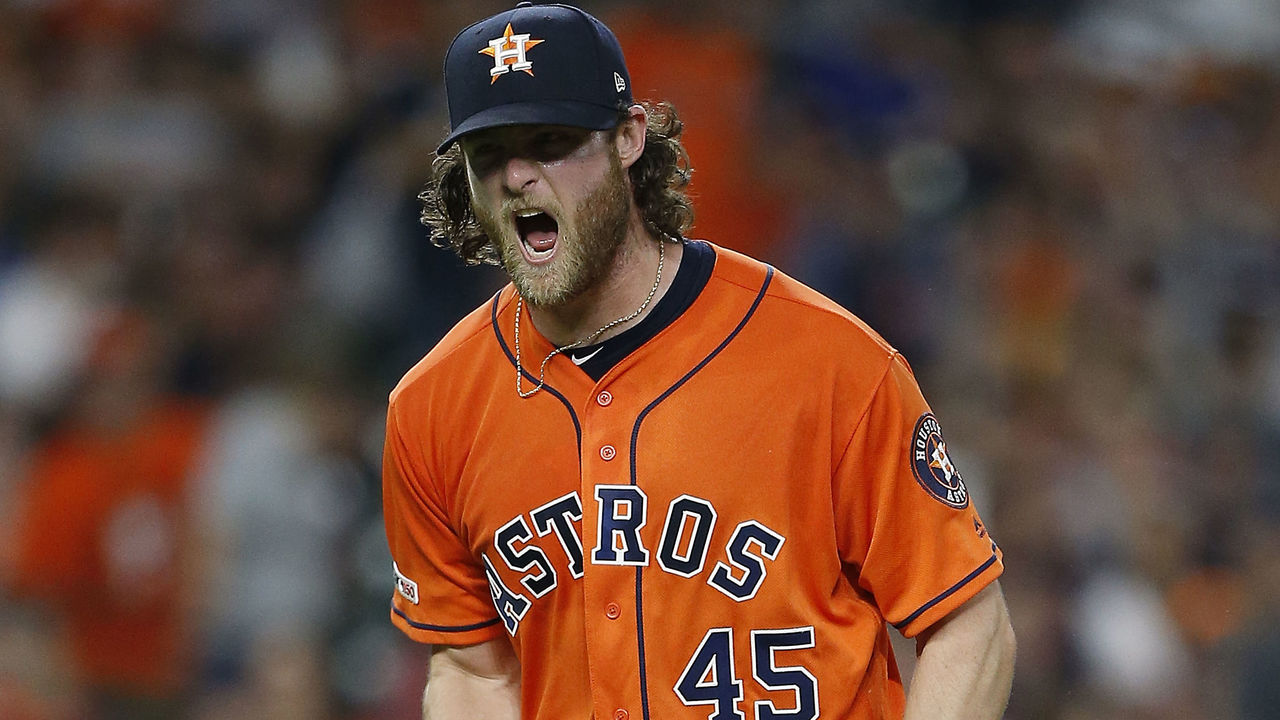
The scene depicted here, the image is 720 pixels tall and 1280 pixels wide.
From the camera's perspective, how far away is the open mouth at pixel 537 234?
249 cm

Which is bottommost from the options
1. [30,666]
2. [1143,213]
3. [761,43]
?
[30,666]

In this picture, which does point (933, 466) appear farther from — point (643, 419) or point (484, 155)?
point (484, 155)

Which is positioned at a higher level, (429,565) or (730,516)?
(730,516)

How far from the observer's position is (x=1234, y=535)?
17.2ft

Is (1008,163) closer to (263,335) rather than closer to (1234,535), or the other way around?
(1234,535)

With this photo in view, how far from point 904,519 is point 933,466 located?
0.10 meters

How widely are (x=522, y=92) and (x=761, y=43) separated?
369cm

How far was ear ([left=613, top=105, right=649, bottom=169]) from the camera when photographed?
2.56 meters

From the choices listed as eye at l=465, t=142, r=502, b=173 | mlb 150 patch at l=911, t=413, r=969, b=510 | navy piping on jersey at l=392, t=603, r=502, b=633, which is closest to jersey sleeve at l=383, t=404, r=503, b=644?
navy piping on jersey at l=392, t=603, r=502, b=633

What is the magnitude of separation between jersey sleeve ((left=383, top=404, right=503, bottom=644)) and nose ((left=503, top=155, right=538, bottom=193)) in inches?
19.0

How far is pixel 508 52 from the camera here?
2461 millimetres

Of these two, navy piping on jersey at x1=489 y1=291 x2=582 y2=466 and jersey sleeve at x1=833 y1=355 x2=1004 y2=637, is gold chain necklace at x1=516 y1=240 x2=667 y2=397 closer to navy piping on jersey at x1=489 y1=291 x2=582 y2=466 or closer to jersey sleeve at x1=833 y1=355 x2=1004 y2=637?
navy piping on jersey at x1=489 y1=291 x2=582 y2=466

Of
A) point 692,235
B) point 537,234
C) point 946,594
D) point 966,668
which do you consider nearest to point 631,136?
point 537,234

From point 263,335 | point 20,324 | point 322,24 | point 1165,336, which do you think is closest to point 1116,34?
point 1165,336
